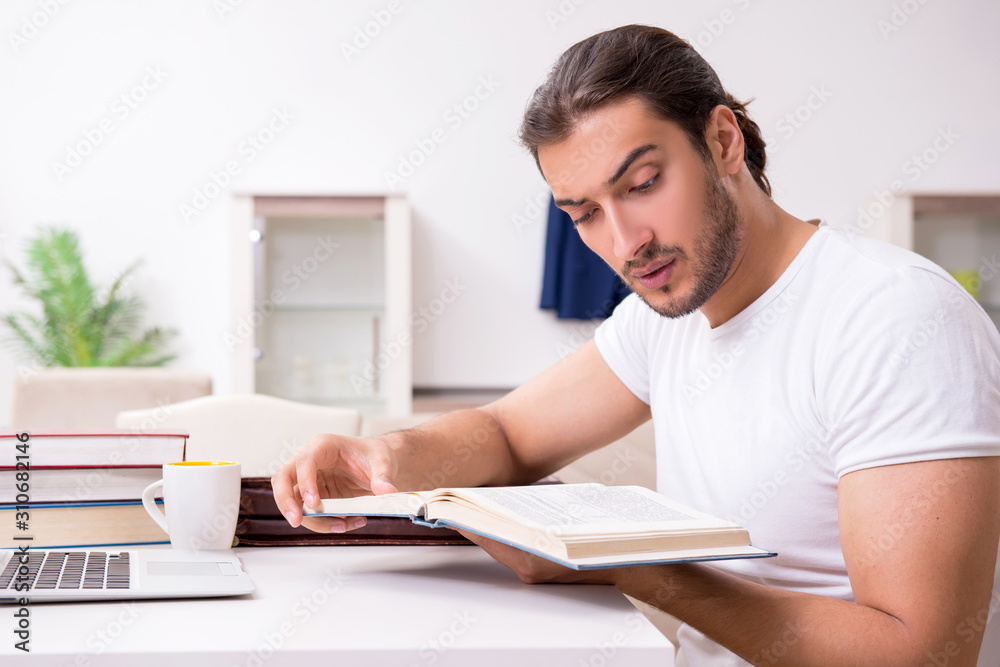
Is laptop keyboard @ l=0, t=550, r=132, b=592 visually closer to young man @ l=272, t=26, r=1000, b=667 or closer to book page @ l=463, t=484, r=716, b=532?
young man @ l=272, t=26, r=1000, b=667

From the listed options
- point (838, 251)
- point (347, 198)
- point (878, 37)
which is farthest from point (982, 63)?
point (838, 251)

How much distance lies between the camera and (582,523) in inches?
26.7

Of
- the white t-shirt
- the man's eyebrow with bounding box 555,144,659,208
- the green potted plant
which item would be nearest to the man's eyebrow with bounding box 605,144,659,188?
the man's eyebrow with bounding box 555,144,659,208

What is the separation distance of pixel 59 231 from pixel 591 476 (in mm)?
2827

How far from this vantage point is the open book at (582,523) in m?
0.63

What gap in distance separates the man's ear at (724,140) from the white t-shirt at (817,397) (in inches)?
6.1

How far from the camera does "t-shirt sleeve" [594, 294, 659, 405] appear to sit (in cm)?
130

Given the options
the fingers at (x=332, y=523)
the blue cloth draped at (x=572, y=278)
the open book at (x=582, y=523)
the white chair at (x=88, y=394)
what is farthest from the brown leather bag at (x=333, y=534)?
the blue cloth draped at (x=572, y=278)

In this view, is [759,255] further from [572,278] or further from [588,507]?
[572,278]

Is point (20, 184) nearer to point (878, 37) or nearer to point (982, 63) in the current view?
point (878, 37)

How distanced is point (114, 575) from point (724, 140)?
0.89 meters

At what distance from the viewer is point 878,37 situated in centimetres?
391

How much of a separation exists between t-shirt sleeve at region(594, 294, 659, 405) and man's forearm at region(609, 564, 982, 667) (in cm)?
57

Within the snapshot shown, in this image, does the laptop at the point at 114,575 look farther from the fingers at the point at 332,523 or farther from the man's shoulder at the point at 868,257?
the man's shoulder at the point at 868,257
